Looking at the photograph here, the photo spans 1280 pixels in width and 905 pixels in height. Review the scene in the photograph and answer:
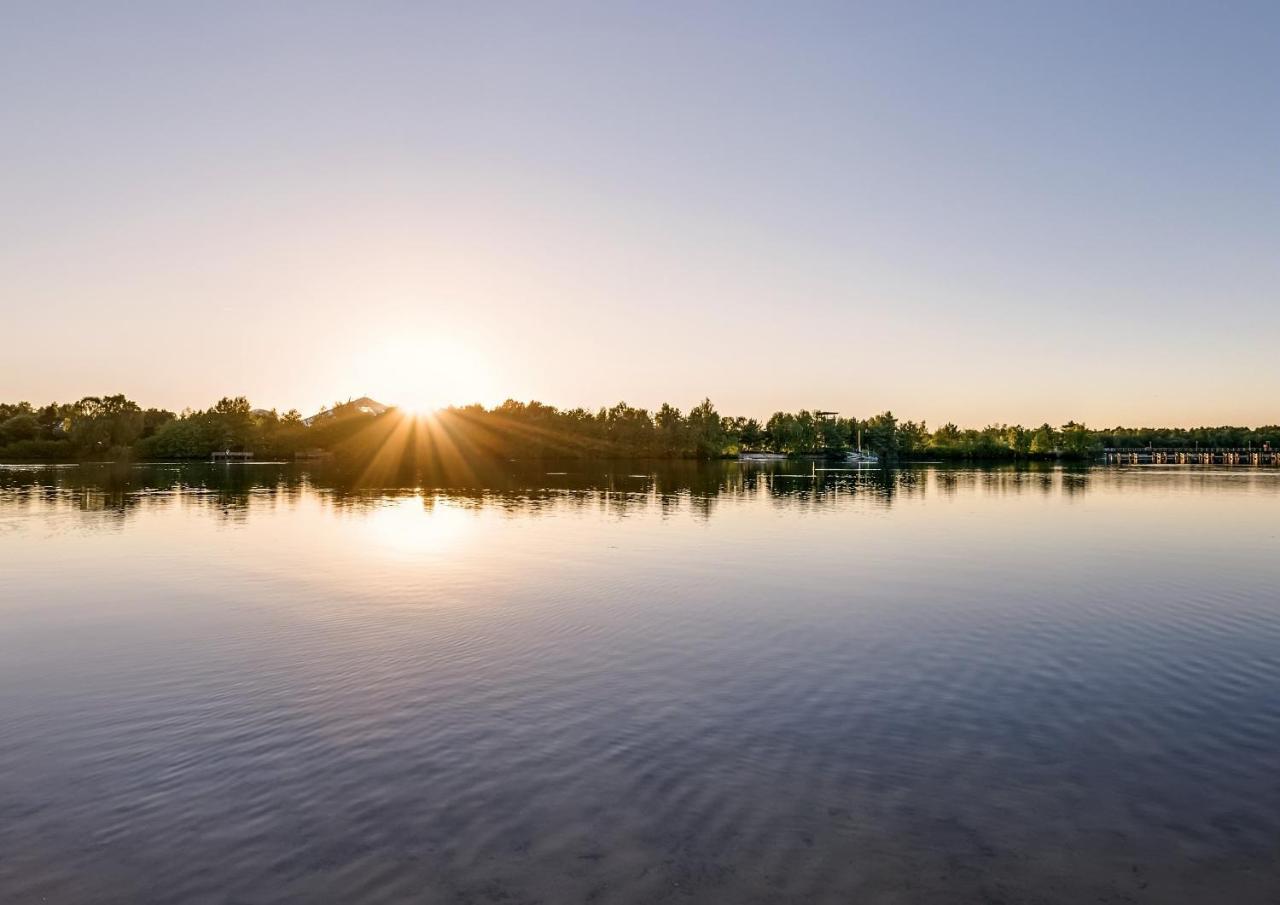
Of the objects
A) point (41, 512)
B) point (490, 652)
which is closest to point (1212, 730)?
point (490, 652)

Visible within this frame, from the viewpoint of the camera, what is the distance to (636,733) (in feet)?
48.2

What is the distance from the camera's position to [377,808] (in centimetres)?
1148

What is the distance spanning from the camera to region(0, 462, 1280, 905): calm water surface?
394 inches

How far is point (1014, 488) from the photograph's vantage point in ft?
346

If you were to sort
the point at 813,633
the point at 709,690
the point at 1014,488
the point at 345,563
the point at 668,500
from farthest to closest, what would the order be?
the point at 1014,488 → the point at 668,500 → the point at 345,563 → the point at 813,633 → the point at 709,690

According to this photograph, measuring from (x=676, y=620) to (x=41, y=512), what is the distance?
59.0 meters

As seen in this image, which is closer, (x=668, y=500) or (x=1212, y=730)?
(x=1212, y=730)

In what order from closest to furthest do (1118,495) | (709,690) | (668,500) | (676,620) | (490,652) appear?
(709,690) < (490,652) < (676,620) < (668,500) < (1118,495)

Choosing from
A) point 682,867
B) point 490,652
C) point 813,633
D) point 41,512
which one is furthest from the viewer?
point 41,512

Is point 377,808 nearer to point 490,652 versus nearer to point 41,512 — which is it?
point 490,652

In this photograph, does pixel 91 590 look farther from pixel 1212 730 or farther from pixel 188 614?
pixel 1212 730

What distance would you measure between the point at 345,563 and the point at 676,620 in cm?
1992

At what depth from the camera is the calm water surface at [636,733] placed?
10000 mm

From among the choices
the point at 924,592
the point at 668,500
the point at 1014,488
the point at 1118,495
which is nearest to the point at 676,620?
the point at 924,592
